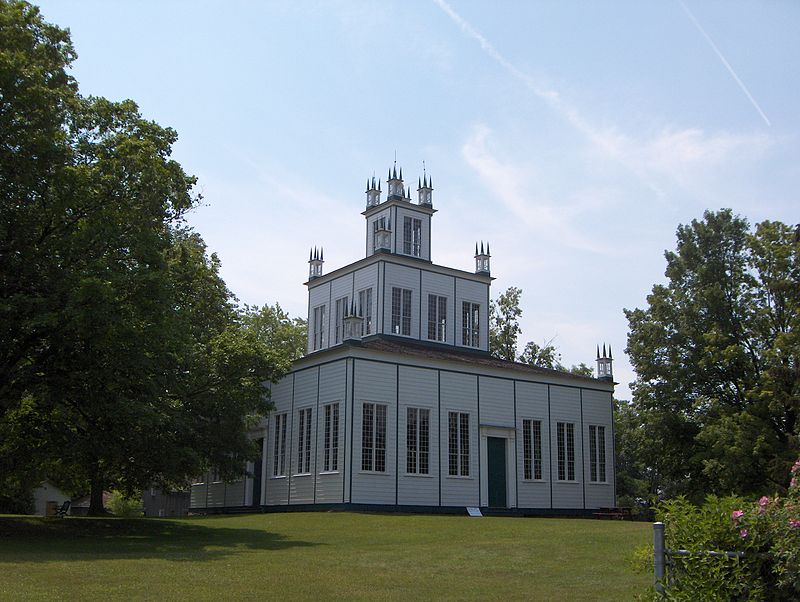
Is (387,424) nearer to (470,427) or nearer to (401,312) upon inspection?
(470,427)

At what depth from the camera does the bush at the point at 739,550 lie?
9.02 meters

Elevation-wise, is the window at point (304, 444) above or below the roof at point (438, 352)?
below

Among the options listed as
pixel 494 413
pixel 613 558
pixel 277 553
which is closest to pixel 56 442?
pixel 277 553

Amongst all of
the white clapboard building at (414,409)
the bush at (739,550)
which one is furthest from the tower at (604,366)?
the bush at (739,550)

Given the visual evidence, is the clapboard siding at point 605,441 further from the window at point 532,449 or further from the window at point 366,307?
the window at point 366,307

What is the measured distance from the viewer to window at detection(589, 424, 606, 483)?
42594 millimetres

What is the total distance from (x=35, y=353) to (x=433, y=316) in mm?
22565

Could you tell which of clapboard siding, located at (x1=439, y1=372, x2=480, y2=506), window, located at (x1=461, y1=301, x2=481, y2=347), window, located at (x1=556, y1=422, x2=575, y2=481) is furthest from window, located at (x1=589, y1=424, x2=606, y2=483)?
window, located at (x1=461, y1=301, x2=481, y2=347)

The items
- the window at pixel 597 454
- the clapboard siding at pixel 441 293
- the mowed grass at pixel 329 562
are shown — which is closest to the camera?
the mowed grass at pixel 329 562

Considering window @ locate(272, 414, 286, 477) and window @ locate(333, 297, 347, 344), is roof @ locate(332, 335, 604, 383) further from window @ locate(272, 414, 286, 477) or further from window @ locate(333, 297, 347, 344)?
window @ locate(272, 414, 286, 477)

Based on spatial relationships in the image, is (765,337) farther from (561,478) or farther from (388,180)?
(388,180)

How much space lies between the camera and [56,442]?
85.2ft

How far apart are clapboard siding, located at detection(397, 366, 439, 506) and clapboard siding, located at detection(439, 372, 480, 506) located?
38 cm

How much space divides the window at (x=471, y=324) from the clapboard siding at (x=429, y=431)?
7.88 m
